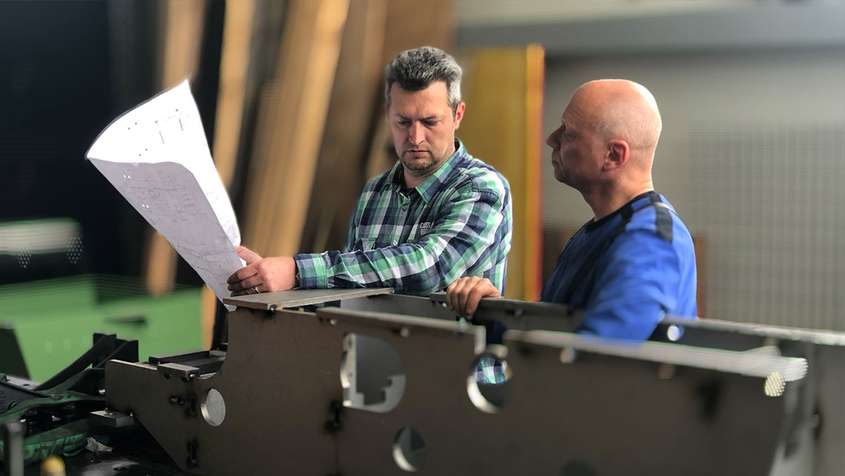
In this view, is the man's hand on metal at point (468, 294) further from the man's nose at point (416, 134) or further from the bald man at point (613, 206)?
the man's nose at point (416, 134)

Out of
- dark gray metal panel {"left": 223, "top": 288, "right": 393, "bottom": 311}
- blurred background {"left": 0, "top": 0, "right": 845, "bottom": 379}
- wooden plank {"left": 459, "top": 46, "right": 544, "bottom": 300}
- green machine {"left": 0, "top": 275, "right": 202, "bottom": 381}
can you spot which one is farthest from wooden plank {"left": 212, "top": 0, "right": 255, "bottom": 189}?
dark gray metal panel {"left": 223, "top": 288, "right": 393, "bottom": 311}

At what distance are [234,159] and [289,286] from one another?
190 centimetres

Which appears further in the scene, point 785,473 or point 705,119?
point 705,119

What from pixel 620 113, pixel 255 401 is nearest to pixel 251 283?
pixel 255 401

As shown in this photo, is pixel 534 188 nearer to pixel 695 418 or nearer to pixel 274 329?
pixel 274 329

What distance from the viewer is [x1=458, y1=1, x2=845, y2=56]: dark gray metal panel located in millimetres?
3500

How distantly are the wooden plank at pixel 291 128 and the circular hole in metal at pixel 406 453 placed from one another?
2.30m

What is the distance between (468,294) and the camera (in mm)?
1178

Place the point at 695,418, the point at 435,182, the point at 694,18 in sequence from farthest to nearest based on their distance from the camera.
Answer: the point at 694,18 < the point at 435,182 < the point at 695,418

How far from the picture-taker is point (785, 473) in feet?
2.61

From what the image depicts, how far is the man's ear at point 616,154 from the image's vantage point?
120 centimetres

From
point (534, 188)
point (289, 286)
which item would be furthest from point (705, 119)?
point (289, 286)


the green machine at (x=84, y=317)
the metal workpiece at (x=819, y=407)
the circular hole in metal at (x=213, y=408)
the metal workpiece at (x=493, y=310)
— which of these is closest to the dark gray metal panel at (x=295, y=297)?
the metal workpiece at (x=493, y=310)

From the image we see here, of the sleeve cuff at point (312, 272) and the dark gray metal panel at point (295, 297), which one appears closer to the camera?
the dark gray metal panel at point (295, 297)
